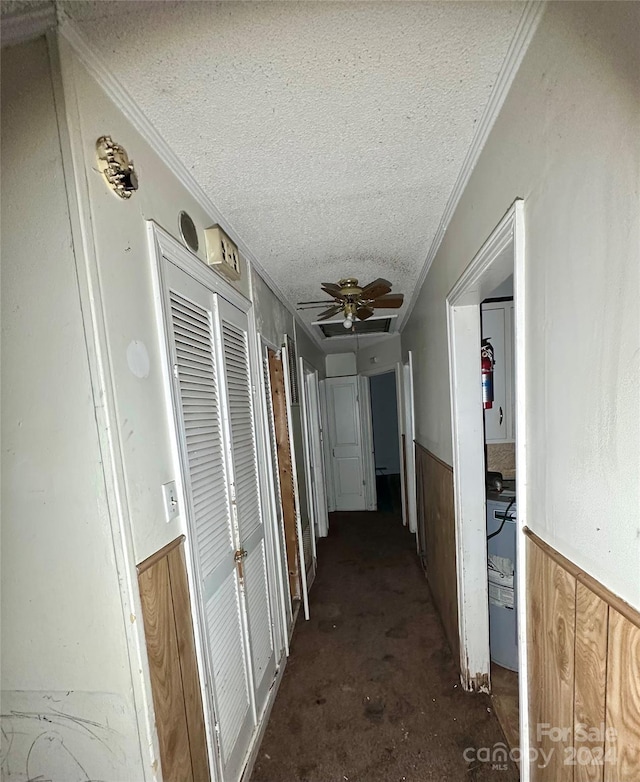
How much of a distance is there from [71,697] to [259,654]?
3.58ft

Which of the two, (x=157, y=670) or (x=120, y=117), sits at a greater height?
(x=120, y=117)

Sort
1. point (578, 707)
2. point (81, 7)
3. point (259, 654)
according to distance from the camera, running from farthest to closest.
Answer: point (259, 654), point (578, 707), point (81, 7)

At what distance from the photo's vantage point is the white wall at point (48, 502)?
0.84m

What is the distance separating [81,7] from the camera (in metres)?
0.76

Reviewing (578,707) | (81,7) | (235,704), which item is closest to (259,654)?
(235,704)

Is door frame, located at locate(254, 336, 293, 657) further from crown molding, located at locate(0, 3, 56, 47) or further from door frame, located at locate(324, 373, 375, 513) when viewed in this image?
door frame, located at locate(324, 373, 375, 513)

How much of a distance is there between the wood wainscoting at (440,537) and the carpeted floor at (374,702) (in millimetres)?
177

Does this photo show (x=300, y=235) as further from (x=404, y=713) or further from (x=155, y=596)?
(x=404, y=713)

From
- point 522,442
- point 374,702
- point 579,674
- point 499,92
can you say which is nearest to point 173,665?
point 579,674

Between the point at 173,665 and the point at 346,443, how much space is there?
165 inches

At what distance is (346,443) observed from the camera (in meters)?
5.19

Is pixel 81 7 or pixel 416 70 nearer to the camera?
pixel 81 7

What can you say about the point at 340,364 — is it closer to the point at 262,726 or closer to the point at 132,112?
the point at 262,726

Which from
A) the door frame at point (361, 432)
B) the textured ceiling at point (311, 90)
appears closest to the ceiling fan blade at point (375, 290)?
the textured ceiling at point (311, 90)
